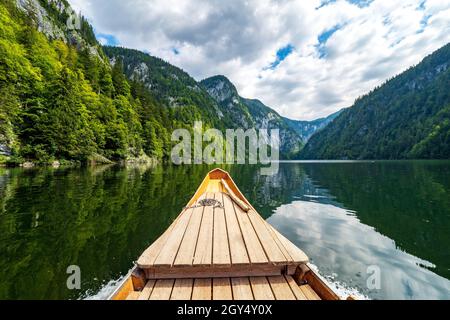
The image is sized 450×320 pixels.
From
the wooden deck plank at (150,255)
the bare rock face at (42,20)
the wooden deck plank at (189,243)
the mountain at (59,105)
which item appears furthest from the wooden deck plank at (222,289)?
the bare rock face at (42,20)

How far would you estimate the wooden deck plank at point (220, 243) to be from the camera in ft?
12.4

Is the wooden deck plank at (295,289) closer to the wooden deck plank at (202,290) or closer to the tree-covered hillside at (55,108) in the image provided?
the wooden deck plank at (202,290)

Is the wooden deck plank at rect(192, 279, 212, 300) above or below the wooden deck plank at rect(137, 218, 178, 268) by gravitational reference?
below

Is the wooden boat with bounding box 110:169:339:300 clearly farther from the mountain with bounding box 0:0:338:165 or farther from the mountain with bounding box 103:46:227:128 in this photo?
the mountain with bounding box 103:46:227:128

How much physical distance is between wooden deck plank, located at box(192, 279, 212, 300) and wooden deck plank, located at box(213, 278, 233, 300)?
9cm

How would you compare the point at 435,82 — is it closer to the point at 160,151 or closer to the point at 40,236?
the point at 160,151

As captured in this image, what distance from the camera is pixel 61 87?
36.7m

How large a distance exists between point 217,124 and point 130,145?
12512 cm

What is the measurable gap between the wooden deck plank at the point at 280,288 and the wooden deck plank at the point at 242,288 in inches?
15.1

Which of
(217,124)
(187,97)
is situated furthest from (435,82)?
(187,97)

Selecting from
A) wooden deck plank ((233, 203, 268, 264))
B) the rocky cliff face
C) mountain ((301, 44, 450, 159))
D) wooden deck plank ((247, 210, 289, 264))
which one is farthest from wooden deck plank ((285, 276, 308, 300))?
mountain ((301, 44, 450, 159))

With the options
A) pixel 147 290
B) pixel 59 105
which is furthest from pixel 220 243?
pixel 59 105

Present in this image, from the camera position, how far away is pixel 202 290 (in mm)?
3375

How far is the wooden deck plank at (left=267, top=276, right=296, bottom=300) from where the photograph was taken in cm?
326
